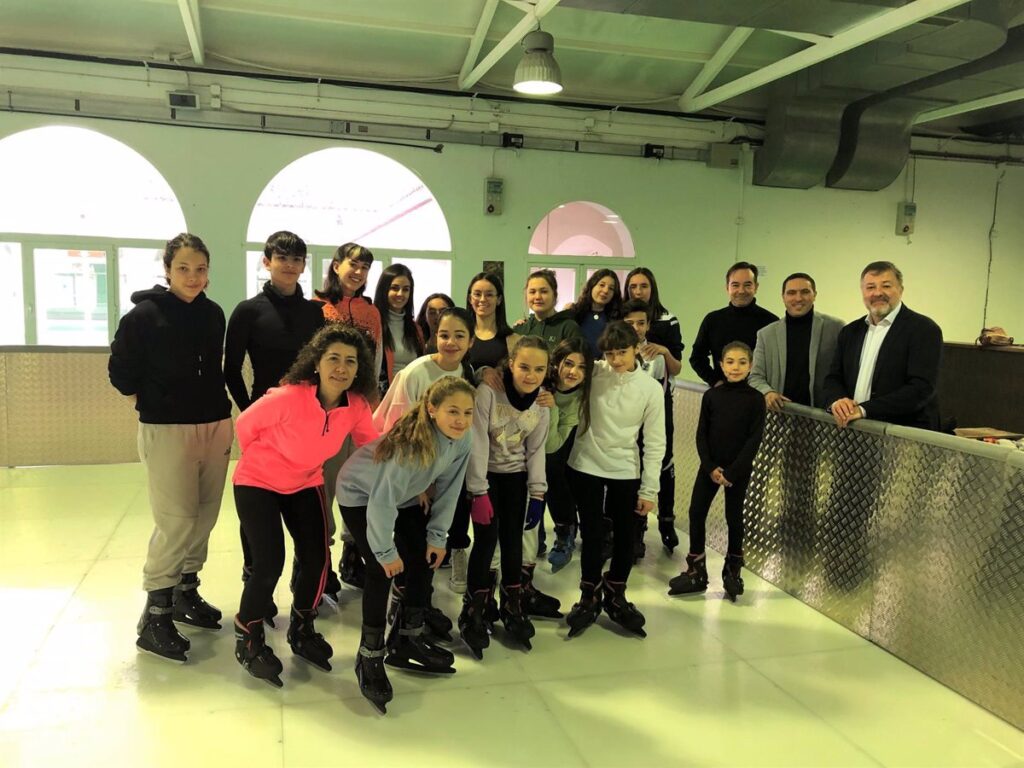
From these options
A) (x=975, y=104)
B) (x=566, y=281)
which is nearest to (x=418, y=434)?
(x=566, y=281)

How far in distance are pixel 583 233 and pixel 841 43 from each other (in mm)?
3701

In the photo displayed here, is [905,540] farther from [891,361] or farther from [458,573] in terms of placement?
[458,573]

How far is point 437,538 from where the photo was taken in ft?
9.09

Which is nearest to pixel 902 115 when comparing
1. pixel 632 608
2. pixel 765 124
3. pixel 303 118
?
pixel 765 124

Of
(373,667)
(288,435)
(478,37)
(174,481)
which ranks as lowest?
(373,667)

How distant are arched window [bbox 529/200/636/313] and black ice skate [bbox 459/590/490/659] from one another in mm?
5843

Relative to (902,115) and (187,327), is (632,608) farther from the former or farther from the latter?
(902,115)

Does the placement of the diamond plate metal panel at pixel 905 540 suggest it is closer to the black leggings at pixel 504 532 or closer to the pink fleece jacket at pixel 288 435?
the black leggings at pixel 504 532

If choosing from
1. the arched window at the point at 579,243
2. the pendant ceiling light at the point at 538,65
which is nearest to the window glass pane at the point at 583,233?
the arched window at the point at 579,243

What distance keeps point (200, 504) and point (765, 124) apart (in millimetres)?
→ 8004

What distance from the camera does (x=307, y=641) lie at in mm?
2887

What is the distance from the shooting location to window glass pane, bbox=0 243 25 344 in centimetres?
728

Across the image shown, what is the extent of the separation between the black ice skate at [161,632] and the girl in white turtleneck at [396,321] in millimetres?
1427

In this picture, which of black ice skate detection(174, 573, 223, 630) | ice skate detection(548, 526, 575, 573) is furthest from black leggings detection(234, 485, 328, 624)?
ice skate detection(548, 526, 575, 573)
